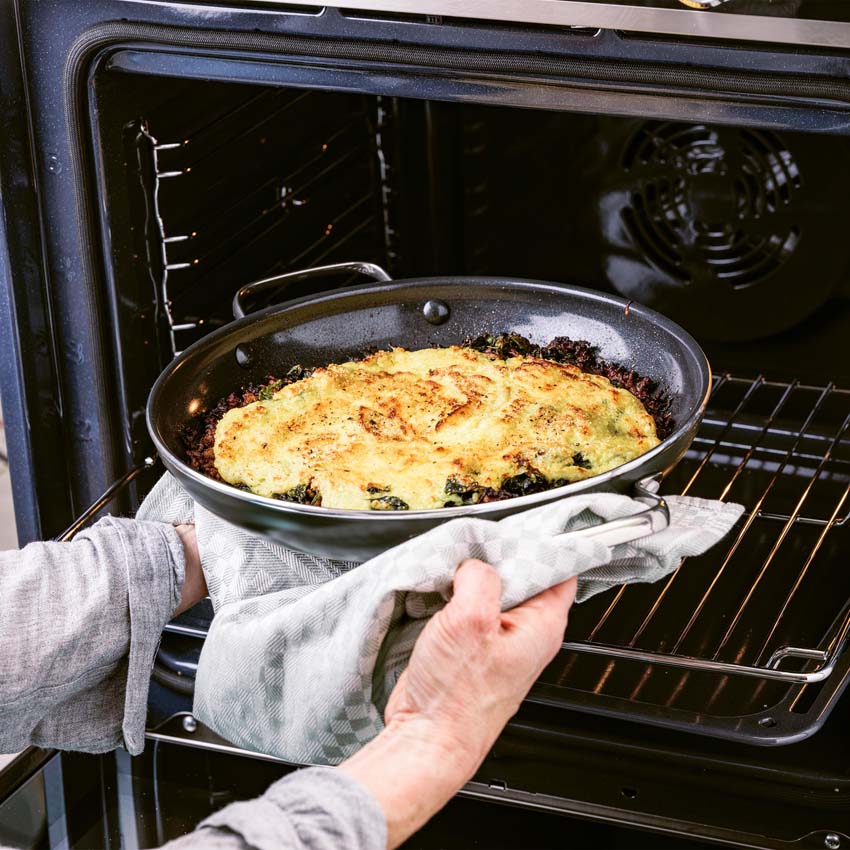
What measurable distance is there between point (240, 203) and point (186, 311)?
17 cm

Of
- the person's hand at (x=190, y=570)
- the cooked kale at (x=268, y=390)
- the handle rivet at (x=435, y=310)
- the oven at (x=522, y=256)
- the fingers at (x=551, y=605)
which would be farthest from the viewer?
the handle rivet at (x=435, y=310)

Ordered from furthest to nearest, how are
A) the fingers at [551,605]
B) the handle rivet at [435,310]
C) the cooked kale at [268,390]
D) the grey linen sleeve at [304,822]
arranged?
the handle rivet at [435,310], the cooked kale at [268,390], the fingers at [551,605], the grey linen sleeve at [304,822]

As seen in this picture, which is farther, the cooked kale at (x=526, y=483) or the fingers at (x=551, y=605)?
the cooked kale at (x=526, y=483)

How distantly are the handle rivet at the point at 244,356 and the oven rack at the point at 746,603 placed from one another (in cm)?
18

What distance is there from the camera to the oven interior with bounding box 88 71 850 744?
1.35 m

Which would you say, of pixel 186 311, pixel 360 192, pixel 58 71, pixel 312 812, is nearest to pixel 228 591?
pixel 312 812

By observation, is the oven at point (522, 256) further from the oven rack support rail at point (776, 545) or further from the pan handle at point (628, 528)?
the pan handle at point (628, 528)

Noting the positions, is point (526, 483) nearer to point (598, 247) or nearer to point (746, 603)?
point (746, 603)

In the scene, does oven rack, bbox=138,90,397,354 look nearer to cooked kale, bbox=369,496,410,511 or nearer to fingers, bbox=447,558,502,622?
cooked kale, bbox=369,496,410,511

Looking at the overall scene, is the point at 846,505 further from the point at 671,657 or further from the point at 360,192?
the point at 360,192

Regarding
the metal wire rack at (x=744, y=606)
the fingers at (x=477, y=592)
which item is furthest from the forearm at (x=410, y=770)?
the metal wire rack at (x=744, y=606)

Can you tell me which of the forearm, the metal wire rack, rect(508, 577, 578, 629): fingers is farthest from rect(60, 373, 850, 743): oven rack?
the forearm

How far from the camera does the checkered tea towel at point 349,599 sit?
3.20 ft

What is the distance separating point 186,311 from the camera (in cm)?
152
